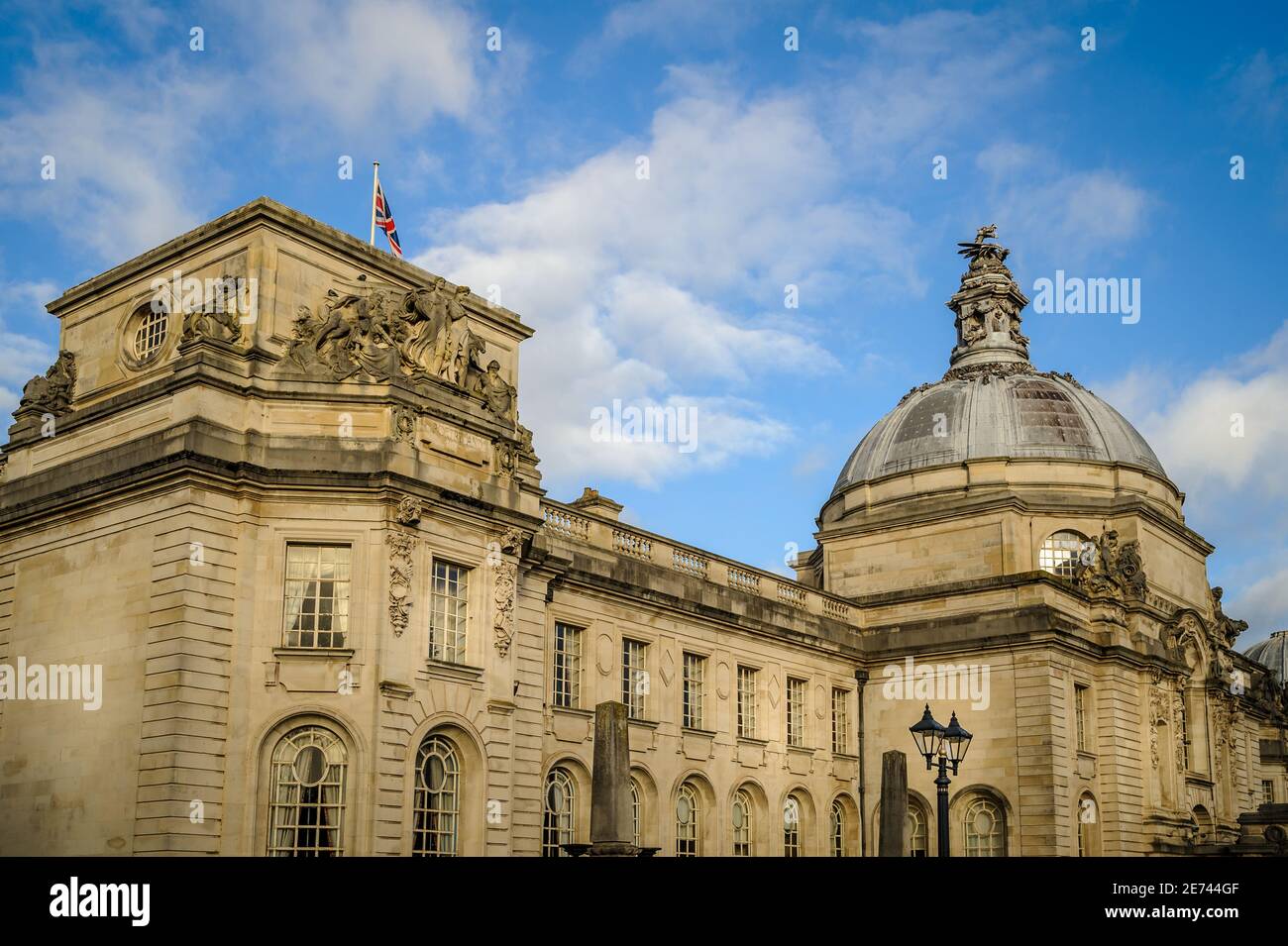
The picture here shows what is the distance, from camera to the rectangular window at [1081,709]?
48.1 meters

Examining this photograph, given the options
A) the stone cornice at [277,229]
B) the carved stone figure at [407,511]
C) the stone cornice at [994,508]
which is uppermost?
the stone cornice at [277,229]

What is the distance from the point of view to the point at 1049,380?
60.0m

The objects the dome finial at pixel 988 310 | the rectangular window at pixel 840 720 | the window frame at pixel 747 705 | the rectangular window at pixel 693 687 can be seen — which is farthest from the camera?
the dome finial at pixel 988 310

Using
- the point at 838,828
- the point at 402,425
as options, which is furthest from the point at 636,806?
the point at 402,425

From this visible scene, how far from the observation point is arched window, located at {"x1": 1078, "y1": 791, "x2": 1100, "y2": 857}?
4684 cm

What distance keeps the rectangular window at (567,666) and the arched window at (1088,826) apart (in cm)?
1779

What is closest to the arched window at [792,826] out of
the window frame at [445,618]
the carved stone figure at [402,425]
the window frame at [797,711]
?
the window frame at [797,711]

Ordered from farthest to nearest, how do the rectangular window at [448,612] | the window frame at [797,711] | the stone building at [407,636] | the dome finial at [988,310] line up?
the dome finial at [988,310]
the window frame at [797,711]
the rectangular window at [448,612]
the stone building at [407,636]

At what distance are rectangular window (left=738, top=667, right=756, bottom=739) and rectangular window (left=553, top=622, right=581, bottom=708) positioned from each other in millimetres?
7433

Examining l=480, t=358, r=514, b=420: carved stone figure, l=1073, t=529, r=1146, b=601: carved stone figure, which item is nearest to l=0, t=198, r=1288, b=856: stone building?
l=480, t=358, r=514, b=420: carved stone figure

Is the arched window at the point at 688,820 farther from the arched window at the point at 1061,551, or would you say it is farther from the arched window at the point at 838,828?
the arched window at the point at 1061,551
